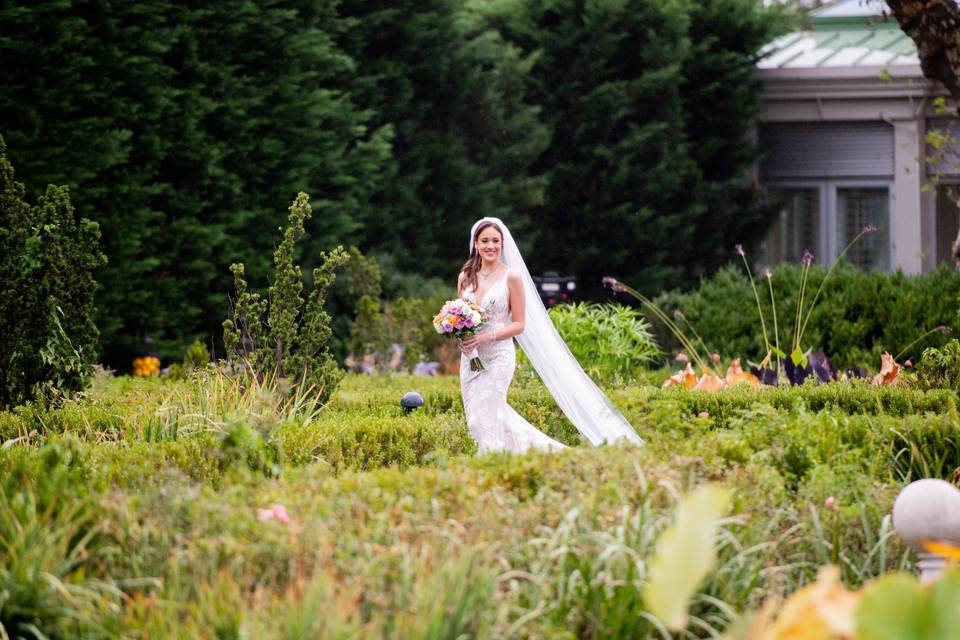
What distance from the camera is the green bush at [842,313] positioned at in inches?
458

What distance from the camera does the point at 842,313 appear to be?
1196 cm

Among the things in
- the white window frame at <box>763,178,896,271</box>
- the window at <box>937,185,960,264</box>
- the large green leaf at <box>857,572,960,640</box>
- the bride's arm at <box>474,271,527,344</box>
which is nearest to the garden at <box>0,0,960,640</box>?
the large green leaf at <box>857,572,960,640</box>

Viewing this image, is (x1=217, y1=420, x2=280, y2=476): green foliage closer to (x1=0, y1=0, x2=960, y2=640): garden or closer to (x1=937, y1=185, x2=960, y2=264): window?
(x1=0, y1=0, x2=960, y2=640): garden

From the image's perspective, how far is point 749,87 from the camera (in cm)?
2075

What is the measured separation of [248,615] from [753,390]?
18.3 feet

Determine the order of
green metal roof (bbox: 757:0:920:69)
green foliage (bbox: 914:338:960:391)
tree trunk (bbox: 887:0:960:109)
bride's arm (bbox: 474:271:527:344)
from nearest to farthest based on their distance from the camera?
1. bride's arm (bbox: 474:271:527:344)
2. green foliage (bbox: 914:338:960:391)
3. tree trunk (bbox: 887:0:960:109)
4. green metal roof (bbox: 757:0:920:69)

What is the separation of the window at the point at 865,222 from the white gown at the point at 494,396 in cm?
1412

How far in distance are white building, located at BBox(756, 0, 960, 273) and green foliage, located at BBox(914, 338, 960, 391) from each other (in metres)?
11.7

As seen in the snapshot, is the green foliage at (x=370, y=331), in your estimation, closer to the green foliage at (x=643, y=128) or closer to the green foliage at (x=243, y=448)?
the green foliage at (x=243, y=448)

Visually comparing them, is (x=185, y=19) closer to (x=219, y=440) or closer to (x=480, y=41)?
(x=480, y=41)

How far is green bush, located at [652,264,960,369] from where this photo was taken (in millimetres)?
11641

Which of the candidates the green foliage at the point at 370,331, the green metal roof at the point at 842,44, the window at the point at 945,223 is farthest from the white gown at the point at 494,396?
the window at the point at 945,223

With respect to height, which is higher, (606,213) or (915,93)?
(915,93)

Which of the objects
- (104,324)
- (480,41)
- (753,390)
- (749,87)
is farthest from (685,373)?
(749,87)
